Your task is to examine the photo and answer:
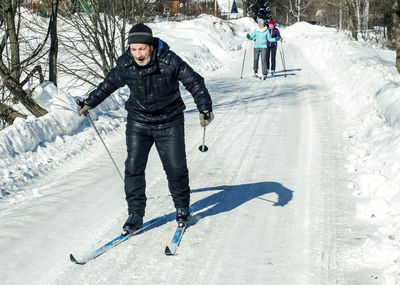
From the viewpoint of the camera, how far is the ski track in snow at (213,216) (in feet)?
12.2

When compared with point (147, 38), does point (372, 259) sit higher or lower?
lower

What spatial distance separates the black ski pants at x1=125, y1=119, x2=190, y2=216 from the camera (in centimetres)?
427

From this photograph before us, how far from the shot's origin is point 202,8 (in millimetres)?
46438

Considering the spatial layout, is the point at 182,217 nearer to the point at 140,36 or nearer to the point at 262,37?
the point at 140,36

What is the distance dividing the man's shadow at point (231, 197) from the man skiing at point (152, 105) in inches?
20.9

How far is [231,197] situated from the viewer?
543cm

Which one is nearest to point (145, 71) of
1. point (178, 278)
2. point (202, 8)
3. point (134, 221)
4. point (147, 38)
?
point (147, 38)

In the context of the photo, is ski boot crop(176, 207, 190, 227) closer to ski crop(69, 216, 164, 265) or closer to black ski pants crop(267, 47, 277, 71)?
ski crop(69, 216, 164, 265)

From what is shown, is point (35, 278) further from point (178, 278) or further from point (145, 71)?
point (145, 71)

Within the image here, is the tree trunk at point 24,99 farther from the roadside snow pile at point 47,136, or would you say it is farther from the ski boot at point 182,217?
the ski boot at point 182,217

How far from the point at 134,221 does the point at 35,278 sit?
3.35ft

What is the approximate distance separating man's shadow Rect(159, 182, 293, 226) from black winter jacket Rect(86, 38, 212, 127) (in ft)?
3.87

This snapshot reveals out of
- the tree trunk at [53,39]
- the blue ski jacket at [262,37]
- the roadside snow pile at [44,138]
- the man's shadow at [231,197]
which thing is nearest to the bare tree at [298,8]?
the blue ski jacket at [262,37]

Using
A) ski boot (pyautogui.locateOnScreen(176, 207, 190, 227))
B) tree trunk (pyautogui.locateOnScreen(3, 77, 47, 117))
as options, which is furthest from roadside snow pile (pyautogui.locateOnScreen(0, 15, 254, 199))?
ski boot (pyautogui.locateOnScreen(176, 207, 190, 227))
